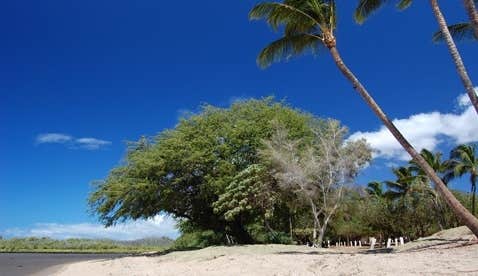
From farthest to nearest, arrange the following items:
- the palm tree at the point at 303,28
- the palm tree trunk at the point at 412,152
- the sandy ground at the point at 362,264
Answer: the palm tree at the point at 303,28, the palm tree trunk at the point at 412,152, the sandy ground at the point at 362,264

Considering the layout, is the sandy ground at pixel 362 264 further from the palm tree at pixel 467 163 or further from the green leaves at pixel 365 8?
the palm tree at pixel 467 163

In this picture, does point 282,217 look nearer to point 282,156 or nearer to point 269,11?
point 282,156

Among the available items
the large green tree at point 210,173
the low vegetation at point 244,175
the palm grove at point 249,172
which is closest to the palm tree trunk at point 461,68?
the palm grove at point 249,172

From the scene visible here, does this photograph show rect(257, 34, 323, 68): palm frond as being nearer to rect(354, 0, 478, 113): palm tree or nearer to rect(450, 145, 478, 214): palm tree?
rect(354, 0, 478, 113): palm tree

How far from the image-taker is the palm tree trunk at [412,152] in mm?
13250

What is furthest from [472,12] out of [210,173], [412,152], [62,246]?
[62,246]

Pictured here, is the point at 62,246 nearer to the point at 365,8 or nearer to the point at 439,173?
the point at 439,173

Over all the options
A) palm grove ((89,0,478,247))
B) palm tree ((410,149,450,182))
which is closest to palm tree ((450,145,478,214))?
palm tree ((410,149,450,182))

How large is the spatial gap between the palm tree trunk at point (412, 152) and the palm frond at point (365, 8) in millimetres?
2306

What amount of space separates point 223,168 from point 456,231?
14229mm

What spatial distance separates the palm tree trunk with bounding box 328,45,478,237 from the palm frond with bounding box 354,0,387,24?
2306 millimetres

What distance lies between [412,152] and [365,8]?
6.31m

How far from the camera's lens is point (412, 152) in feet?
46.9

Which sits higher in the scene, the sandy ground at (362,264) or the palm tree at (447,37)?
the palm tree at (447,37)
